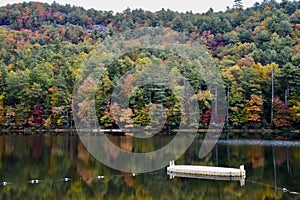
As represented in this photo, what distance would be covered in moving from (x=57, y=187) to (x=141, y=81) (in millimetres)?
19814

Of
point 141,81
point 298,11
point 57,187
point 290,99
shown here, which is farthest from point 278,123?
point 298,11

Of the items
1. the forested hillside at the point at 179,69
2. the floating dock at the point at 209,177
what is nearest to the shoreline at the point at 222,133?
the forested hillside at the point at 179,69

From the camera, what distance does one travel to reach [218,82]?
33.5m

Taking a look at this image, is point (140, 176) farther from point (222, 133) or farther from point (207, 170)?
point (222, 133)

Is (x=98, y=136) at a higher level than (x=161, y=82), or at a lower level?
lower

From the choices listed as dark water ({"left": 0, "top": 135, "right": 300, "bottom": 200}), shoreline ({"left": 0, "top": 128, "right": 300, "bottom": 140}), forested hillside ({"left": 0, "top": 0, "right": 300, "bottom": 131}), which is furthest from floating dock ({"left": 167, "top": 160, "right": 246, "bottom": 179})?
forested hillside ({"left": 0, "top": 0, "right": 300, "bottom": 131})

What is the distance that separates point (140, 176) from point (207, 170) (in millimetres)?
2388

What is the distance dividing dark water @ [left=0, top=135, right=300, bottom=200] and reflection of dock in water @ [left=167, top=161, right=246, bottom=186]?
34 cm

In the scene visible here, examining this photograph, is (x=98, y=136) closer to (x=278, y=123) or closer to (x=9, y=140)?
(x=9, y=140)

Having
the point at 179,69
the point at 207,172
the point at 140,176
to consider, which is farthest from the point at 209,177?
the point at 179,69

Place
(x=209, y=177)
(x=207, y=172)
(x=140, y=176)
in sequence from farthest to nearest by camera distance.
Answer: (x=140, y=176) < (x=207, y=172) < (x=209, y=177)

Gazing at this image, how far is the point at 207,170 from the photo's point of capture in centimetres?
1670

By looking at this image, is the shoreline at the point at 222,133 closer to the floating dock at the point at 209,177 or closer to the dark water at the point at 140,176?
the dark water at the point at 140,176

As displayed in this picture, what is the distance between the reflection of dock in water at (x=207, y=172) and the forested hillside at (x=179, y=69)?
15.5 m
